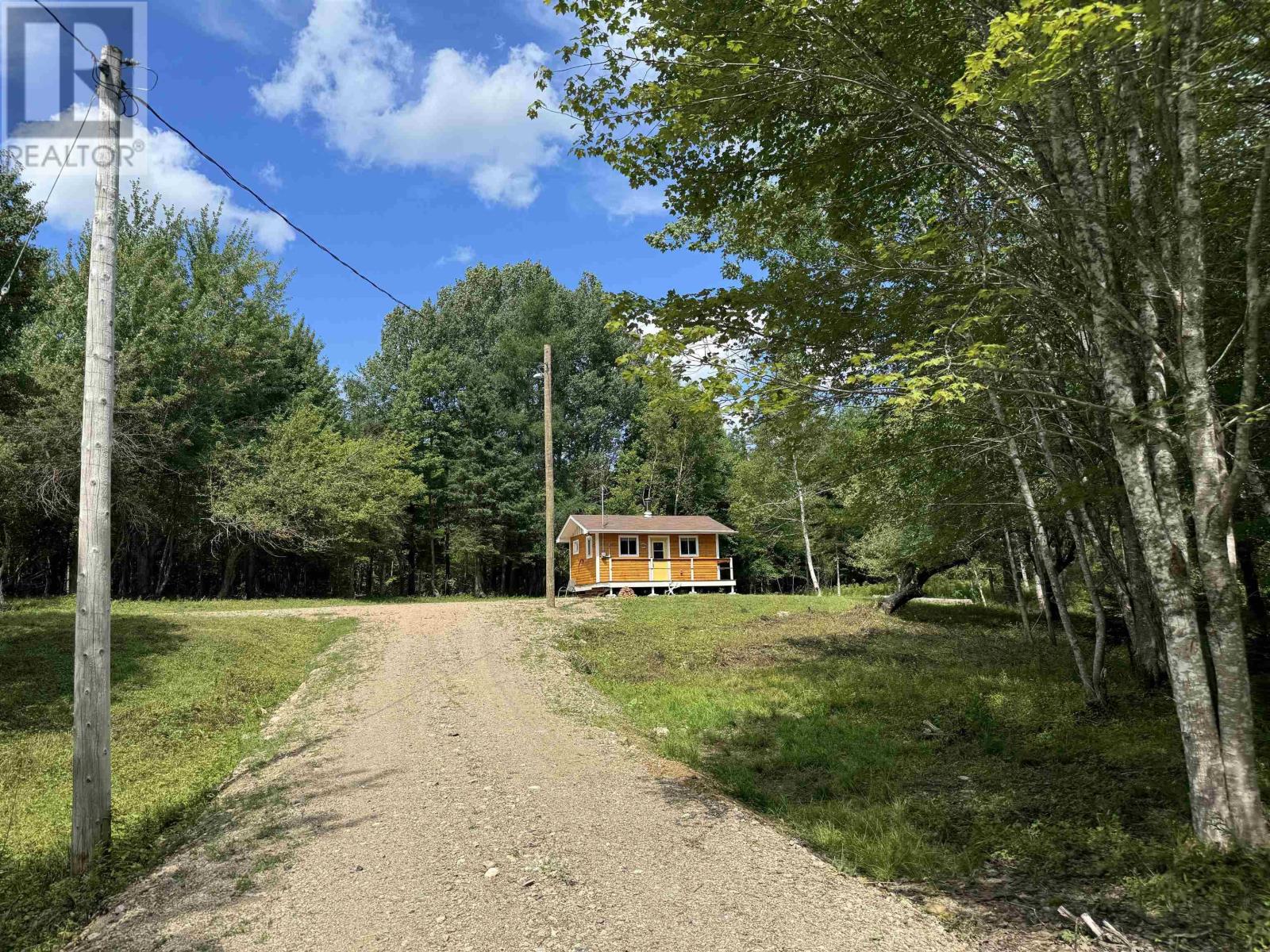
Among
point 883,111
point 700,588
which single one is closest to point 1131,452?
point 883,111

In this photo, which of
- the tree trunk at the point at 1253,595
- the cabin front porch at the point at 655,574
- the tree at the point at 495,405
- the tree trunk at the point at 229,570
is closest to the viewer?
the tree trunk at the point at 1253,595

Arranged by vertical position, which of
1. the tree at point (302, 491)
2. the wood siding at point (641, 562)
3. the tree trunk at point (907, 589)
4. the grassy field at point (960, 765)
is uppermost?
the tree at point (302, 491)

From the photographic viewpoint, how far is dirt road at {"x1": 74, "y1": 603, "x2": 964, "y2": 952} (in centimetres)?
379

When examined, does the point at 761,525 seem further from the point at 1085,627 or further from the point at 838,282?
the point at 838,282

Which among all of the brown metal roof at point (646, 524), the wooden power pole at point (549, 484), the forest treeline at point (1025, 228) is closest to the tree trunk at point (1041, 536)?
the forest treeline at point (1025, 228)

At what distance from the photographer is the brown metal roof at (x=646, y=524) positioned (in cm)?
2855

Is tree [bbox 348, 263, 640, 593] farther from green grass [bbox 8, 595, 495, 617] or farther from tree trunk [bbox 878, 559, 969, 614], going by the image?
tree trunk [bbox 878, 559, 969, 614]

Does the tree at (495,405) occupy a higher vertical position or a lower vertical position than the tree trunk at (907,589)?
higher

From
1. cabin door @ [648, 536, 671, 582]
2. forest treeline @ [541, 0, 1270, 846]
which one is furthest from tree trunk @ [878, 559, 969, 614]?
forest treeline @ [541, 0, 1270, 846]

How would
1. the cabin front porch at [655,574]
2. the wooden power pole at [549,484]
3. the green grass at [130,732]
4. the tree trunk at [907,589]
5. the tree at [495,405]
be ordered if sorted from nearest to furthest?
the green grass at [130,732], the wooden power pole at [549,484], the tree trunk at [907,589], the cabin front porch at [655,574], the tree at [495,405]

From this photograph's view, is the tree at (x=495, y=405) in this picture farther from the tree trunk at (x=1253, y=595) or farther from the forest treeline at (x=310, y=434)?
the tree trunk at (x=1253, y=595)

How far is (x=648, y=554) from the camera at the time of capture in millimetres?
29203

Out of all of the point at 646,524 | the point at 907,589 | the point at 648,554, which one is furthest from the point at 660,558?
the point at 907,589

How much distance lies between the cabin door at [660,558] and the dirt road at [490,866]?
20.9m
